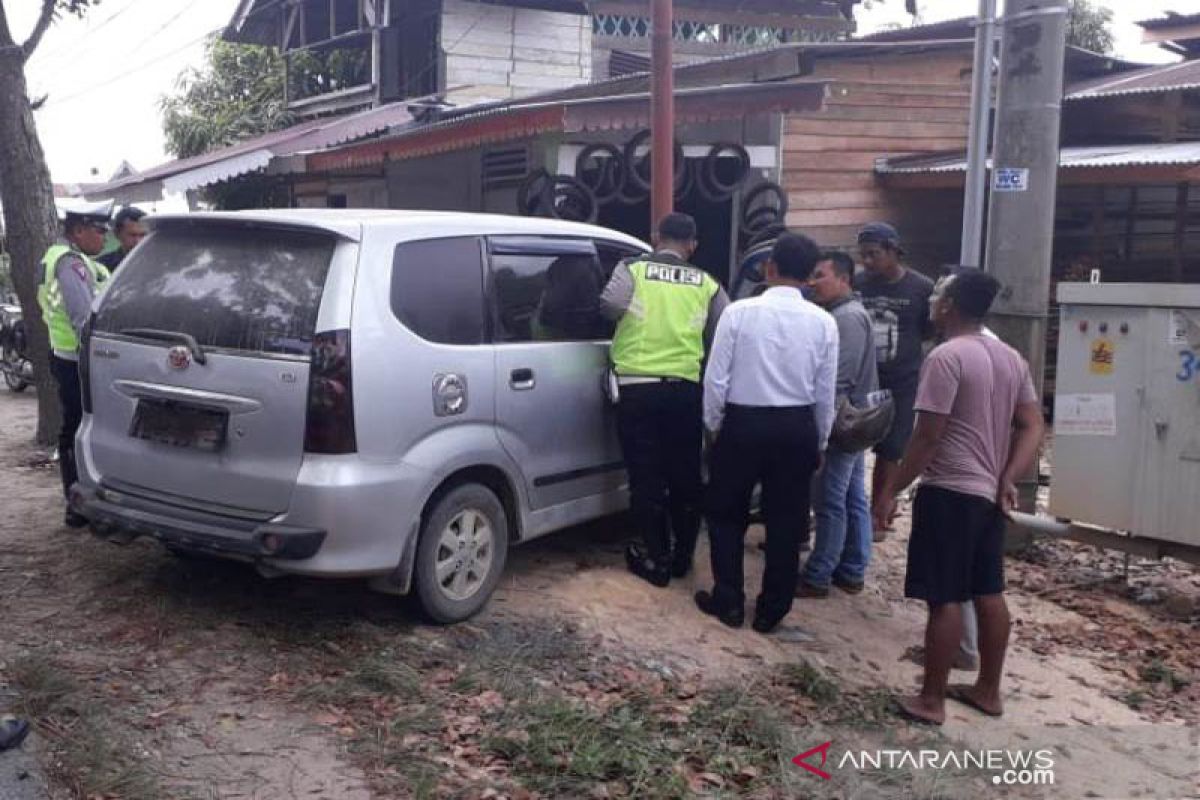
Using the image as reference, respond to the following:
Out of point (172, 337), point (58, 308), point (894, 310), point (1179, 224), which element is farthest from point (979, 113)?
point (1179, 224)

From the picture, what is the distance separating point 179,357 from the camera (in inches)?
181

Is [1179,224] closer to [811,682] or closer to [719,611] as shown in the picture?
[719,611]

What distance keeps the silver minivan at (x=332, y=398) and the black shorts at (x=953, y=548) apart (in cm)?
169

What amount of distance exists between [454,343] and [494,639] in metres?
1.24

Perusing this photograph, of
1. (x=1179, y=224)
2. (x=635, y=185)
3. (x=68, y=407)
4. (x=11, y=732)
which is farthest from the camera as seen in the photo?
(x=1179, y=224)

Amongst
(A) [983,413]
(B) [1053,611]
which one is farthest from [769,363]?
(B) [1053,611]

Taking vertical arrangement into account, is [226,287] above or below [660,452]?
above

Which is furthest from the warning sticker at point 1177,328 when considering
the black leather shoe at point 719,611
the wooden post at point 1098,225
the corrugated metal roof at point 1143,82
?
the corrugated metal roof at point 1143,82

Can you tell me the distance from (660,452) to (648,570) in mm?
583

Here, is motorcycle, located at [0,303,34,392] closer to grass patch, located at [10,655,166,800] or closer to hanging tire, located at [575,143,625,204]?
hanging tire, located at [575,143,625,204]

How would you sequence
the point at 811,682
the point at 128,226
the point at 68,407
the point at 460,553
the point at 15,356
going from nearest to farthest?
1. the point at 811,682
2. the point at 460,553
3. the point at 68,407
4. the point at 128,226
5. the point at 15,356

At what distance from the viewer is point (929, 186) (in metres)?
11.9

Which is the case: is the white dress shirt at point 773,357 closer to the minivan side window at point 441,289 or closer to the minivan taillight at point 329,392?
the minivan side window at point 441,289

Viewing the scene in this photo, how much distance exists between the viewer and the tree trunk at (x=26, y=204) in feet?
28.2
